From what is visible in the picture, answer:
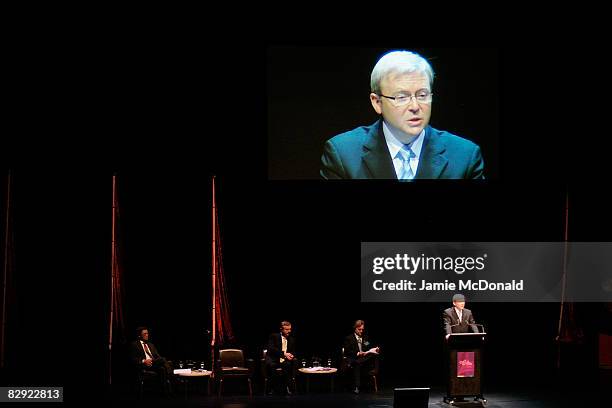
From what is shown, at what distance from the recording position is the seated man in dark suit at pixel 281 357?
9430 millimetres

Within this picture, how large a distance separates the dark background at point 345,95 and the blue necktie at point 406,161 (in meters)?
0.42

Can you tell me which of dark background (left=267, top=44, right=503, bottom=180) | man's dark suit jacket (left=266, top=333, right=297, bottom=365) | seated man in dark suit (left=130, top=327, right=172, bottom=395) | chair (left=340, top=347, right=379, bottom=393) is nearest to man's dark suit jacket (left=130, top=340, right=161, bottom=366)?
seated man in dark suit (left=130, top=327, right=172, bottom=395)

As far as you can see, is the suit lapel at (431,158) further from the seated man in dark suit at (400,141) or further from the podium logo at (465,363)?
the podium logo at (465,363)

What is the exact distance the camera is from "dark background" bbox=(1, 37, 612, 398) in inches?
393

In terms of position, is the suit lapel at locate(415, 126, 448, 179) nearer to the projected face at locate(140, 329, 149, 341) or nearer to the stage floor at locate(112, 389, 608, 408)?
the stage floor at locate(112, 389, 608, 408)

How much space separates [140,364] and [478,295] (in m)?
4.03

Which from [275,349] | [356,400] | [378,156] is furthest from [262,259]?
[356,400]

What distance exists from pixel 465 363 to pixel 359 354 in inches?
57.0

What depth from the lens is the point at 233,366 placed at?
9.62 m

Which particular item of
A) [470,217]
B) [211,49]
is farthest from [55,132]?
[470,217]

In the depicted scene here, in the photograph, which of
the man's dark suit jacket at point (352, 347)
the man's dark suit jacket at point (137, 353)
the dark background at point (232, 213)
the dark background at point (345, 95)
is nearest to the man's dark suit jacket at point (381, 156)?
the dark background at point (345, 95)

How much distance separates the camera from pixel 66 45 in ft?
32.3

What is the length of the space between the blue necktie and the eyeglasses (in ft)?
1.68

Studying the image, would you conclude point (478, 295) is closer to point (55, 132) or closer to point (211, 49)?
point (211, 49)
